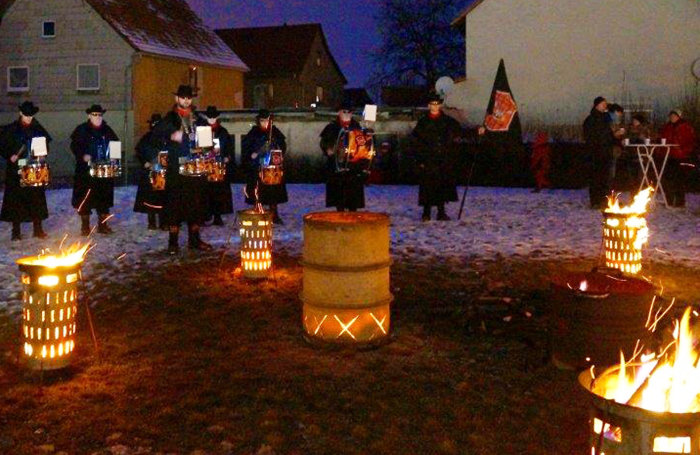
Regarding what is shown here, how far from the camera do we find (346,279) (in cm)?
629

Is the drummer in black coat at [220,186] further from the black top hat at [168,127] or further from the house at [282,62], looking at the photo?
the house at [282,62]

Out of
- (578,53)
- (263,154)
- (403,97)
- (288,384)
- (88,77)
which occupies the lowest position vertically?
(288,384)

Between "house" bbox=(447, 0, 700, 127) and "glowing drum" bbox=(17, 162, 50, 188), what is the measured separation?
701 inches

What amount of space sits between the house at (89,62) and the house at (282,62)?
51.9 ft

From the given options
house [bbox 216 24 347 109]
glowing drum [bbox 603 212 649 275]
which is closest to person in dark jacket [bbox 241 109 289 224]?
glowing drum [bbox 603 212 649 275]

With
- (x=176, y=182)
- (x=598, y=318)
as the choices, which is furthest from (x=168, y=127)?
(x=598, y=318)

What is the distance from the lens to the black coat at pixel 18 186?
11.5m

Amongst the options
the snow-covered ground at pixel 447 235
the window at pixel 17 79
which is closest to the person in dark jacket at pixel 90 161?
the snow-covered ground at pixel 447 235

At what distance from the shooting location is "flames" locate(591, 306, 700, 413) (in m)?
3.46

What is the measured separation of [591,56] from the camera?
1017 inches

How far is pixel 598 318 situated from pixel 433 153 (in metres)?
9.03

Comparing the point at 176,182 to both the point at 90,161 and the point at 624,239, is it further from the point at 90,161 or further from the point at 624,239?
the point at 624,239

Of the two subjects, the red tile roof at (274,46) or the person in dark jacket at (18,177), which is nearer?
the person in dark jacket at (18,177)

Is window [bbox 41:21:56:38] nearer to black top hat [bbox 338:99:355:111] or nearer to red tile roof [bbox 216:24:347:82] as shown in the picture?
red tile roof [bbox 216:24:347:82]
